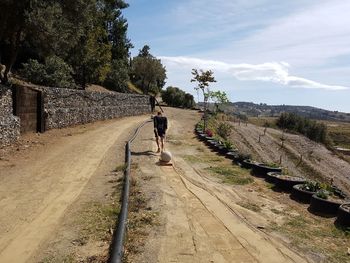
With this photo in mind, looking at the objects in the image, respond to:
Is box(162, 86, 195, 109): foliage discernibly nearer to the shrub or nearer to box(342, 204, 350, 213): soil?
the shrub

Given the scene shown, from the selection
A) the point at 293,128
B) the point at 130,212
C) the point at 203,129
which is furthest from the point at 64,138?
the point at 293,128

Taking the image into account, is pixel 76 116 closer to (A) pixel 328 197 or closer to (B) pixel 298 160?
(B) pixel 298 160

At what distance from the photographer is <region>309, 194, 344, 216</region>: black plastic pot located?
34.8 ft

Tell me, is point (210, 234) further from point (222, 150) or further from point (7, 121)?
point (7, 121)

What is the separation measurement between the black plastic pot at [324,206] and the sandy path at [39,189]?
5911 millimetres

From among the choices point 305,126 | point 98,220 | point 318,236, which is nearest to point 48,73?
point 98,220

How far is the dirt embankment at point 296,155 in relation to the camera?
35344mm

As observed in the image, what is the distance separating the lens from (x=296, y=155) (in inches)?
1617

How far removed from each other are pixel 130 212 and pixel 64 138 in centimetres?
1473

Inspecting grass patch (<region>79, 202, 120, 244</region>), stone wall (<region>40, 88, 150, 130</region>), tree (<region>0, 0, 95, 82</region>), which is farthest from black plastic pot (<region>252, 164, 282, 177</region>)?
stone wall (<region>40, 88, 150, 130</region>)

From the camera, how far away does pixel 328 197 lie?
11227 mm

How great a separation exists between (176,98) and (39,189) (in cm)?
6112

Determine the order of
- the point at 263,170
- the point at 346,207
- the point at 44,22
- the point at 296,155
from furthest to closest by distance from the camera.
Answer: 1. the point at 296,155
2. the point at 44,22
3. the point at 263,170
4. the point at 346,207

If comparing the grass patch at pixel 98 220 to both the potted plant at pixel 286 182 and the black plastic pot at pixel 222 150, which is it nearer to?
the potted plant at pixel 286 182
